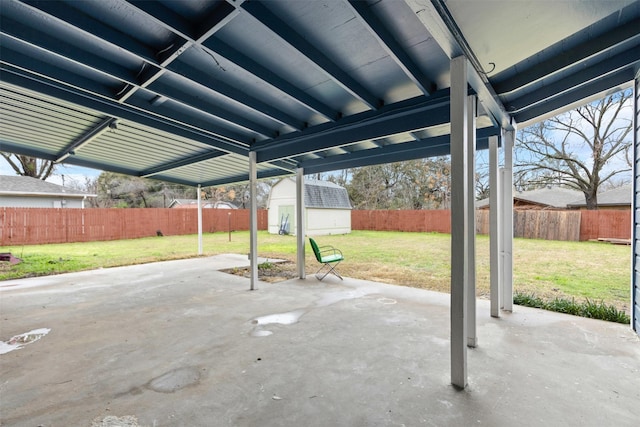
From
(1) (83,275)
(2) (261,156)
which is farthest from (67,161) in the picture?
(2) (261,156)

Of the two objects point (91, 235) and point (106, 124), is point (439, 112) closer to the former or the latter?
point (106, 124)

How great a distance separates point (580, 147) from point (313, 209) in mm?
12721

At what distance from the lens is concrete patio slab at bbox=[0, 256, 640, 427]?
1.79m

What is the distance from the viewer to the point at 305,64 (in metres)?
2.60

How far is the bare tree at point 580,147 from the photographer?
39.3ft

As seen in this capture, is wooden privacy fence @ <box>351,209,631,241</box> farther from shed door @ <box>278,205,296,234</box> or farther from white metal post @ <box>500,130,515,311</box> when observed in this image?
white metal post @ <box>500,130,515,311</box>

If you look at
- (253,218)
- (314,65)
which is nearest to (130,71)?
(314,65)

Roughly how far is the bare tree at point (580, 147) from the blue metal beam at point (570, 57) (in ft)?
43.7

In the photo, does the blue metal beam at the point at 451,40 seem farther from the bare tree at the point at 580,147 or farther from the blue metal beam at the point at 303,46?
the bare tree at the point at 580,147

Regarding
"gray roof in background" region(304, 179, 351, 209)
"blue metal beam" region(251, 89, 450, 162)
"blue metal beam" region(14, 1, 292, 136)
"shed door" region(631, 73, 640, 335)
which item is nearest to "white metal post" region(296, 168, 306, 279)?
"blue metal beam" region(251, 89, 450, 162)

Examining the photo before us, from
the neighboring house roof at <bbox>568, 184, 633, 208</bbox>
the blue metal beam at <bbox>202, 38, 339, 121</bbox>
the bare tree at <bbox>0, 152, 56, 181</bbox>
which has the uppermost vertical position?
the bare tree at <bbox>0, 152, 56, 181</bbox>

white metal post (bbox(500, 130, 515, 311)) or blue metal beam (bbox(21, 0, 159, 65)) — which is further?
white metal post (bbox(500, 130, 515, 311))

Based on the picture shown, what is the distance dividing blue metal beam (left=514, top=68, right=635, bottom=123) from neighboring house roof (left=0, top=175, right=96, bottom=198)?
18386 millimetres

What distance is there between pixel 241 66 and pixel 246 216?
16.5 m
